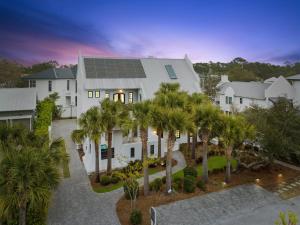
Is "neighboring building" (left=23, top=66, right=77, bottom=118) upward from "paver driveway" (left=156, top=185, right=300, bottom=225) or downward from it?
upward

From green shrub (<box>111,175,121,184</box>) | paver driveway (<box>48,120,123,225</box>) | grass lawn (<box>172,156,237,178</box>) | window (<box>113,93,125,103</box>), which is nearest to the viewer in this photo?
paver driveway (<box>48,120,123,225</box>)

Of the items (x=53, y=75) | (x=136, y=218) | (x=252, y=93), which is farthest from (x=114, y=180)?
(x=53, y=75)

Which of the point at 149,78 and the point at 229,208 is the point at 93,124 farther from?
the point at 149,78

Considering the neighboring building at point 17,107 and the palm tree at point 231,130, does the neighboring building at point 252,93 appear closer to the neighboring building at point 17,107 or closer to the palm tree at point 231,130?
the palm tree at point 231,130

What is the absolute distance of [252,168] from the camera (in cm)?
2216

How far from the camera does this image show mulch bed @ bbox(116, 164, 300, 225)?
A: 15531 millimetres

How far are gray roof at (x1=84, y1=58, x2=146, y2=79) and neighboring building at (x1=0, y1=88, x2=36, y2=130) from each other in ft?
25.1

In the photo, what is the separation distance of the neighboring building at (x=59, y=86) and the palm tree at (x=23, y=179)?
36271 mm

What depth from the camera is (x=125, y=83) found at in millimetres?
29891

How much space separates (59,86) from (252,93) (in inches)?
1394

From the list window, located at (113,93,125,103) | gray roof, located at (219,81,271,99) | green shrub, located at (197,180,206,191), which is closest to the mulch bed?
green shrub, located at (197,180,206,191)

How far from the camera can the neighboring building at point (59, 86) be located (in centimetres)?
4472

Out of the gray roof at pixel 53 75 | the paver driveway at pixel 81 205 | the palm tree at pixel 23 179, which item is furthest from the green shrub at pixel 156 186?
the gray roof at pixel 53 75

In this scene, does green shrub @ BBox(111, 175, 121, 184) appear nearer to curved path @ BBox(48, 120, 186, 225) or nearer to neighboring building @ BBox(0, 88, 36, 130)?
curved path @ BBox(48, 120, 186, 225)
